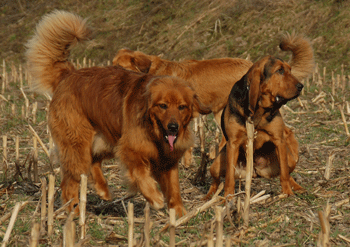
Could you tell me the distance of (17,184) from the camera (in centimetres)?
543

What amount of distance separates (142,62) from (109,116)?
4.16m

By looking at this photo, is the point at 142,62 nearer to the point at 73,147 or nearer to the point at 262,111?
the point at 262,111

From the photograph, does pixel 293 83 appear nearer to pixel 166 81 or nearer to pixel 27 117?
pixel 166 81

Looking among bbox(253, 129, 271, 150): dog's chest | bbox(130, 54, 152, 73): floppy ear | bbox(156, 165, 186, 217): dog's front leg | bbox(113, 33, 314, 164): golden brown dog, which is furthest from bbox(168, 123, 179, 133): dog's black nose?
bbox(130, 54, 152, 73): floppy ear

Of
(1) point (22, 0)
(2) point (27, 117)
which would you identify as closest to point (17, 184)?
(2) point (27, 117)

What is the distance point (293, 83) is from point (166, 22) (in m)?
18.0

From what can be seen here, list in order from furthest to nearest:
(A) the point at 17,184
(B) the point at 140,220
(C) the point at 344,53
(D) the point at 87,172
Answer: (C) the point at 344,53 < (A) the point at 17,184 < (D) the point at 87,172 < (B) the point at 140,220

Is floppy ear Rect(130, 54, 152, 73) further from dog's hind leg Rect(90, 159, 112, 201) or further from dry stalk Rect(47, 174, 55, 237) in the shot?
dry stalk Rect(47, 174, 55, 237)

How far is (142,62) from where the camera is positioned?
880 cm

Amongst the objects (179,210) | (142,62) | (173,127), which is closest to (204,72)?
(142,62)

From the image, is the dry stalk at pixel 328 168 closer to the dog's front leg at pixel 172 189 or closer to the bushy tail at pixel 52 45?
the dog's front leg at pixel 172 189

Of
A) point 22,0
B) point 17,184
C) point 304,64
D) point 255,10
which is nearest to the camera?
point 17,184

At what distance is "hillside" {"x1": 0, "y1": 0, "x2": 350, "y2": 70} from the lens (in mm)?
17797

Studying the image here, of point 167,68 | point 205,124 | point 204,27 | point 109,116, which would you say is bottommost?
point 204,27
